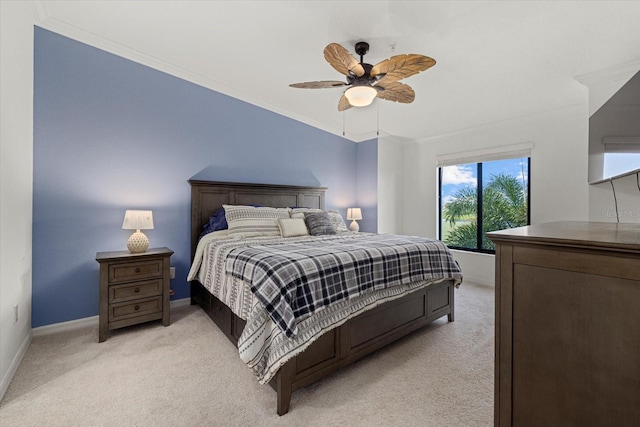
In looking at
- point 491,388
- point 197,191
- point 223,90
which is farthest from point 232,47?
point 491,388

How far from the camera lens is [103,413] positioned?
1635mm

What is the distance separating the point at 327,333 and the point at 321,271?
44cm

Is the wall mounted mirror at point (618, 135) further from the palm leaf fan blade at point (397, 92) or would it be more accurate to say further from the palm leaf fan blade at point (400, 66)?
the palm leaf fan blade at point (397, 92)

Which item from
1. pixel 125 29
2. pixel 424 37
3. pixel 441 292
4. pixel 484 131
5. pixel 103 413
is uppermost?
pixel 125 29

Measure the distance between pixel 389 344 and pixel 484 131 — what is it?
3.50 meters

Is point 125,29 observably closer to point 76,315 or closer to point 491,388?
point 76,315

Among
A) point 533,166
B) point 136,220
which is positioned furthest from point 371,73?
point 533,166

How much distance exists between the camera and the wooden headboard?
347 centimetres

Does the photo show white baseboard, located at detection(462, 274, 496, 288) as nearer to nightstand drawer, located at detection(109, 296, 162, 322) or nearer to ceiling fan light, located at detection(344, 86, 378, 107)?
ceiling fan light, located at detection(344, 86, 378, 107)

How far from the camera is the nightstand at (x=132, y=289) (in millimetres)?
2504

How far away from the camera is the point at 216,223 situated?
3.40m

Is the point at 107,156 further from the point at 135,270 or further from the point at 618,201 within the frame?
the point at 618,201

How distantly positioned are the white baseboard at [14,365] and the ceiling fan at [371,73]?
297cm

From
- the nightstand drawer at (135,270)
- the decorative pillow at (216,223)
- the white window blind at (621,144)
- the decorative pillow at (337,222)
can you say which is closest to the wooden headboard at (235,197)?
the decorative pillow at (216,223)
